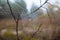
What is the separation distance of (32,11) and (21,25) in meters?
0.22

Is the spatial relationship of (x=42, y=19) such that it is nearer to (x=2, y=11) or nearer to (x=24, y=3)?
(x=24, y=3)

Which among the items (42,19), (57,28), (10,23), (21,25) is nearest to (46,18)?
(42,19)

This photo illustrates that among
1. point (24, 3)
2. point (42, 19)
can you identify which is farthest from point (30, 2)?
point (42, 19)

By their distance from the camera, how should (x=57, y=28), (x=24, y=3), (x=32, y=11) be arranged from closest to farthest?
(x=32, y=11) < (x=24, y=3) < (x=57, y=28)

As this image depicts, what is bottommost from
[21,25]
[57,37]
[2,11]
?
[57,37]

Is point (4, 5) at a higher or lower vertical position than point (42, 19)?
higher

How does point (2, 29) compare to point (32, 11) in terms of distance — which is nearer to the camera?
point (32, 11)

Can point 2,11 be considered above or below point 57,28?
above

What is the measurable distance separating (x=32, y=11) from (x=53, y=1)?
10.0 inches

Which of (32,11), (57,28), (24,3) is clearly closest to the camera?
(32,11)

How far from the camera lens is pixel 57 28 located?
1417 mm

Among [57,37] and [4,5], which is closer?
[4,5]

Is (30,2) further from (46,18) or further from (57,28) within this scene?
(57,28)

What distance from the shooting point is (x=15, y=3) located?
125 centimetres
